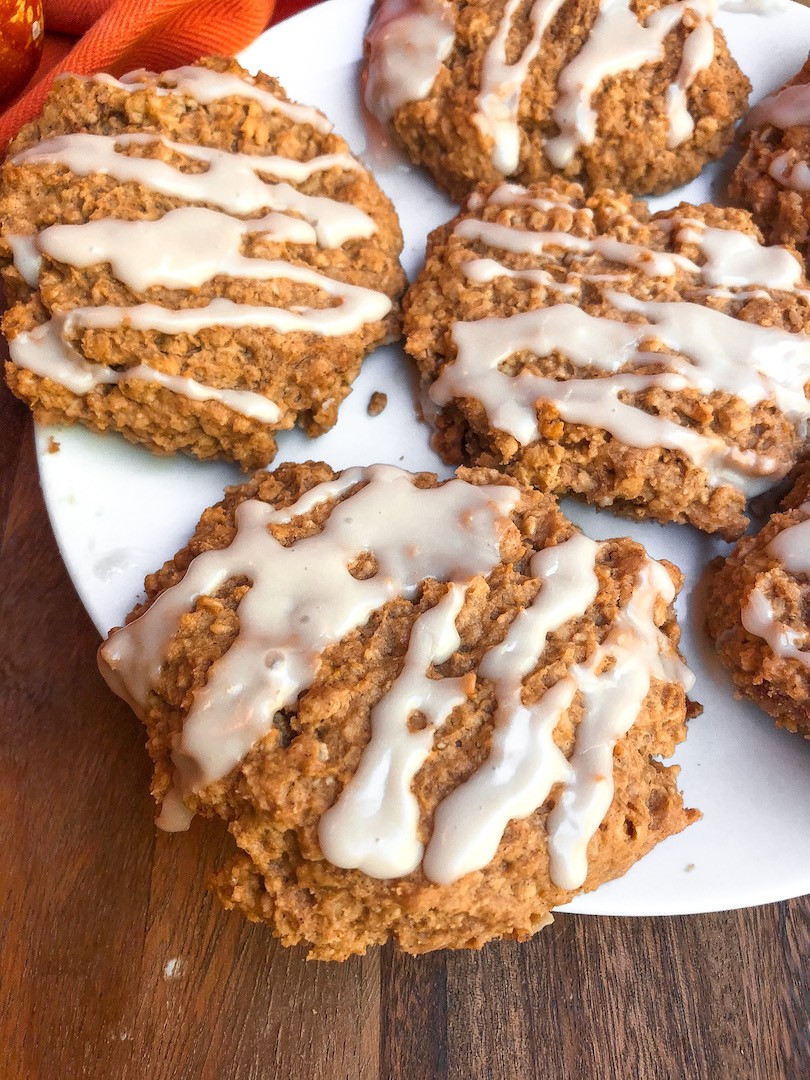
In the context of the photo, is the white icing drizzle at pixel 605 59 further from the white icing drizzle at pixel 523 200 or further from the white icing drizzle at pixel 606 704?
the white icing drizzle at pixel 606 704

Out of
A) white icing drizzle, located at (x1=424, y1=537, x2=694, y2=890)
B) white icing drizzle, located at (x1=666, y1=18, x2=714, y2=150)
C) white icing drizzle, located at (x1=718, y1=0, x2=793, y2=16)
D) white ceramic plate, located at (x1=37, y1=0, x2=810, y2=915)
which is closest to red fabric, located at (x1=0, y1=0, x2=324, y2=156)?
white ceramic plate, located at (x1=37, y1=0, x2=810, y2=915)

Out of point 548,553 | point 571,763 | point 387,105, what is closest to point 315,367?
point 548,553

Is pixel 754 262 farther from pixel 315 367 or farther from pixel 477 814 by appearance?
pixel 477 814

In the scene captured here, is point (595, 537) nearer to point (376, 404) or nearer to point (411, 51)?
point (376, 404)

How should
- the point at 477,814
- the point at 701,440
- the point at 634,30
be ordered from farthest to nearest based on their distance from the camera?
the point at 634,30 → the point at 701,440 → the point at 477,814

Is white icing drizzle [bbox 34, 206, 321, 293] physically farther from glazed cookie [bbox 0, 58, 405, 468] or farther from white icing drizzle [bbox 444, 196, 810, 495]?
white icing drizzle [bbox 444, 196, 810, 495]

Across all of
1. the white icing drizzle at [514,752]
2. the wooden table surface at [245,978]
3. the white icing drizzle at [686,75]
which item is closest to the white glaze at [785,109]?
the white icing drizzle at [686,75]
